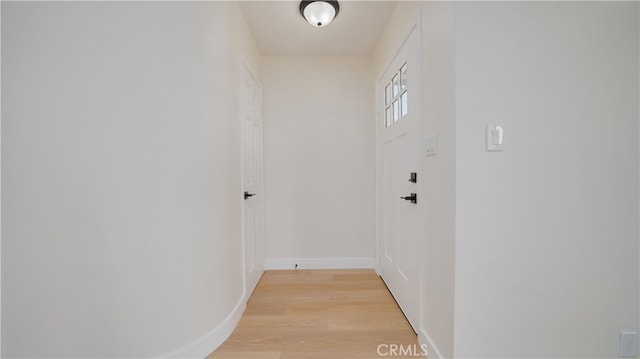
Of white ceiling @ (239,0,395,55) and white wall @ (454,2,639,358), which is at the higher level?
white ceiling @ (239,0,395,55)

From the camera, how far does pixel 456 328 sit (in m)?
1.23

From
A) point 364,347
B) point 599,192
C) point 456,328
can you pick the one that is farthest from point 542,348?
point 364,347

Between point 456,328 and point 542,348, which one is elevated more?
point 456,328

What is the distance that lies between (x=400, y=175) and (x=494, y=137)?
2.91ft

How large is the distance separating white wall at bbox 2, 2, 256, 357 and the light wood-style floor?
530 mm

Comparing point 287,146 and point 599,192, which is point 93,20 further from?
point 599,192

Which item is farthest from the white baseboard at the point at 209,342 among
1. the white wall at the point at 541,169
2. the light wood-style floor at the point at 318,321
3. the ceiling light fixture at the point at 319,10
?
the ceiling light fixture at the point at 319,10

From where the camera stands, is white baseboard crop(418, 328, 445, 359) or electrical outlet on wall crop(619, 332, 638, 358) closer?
electrical outlet on wall crop(619, 332, 638, 358)

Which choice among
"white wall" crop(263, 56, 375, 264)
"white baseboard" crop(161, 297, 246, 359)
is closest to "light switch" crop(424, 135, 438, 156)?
"white wall" crop(263, 56, 375, 264)

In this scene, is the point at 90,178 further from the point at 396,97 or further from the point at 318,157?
the point at 396,97

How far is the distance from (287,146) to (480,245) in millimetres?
2144

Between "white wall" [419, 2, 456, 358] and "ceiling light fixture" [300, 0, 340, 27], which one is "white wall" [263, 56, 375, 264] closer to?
"ceiling light fixture" [300, 0, 340, 27]

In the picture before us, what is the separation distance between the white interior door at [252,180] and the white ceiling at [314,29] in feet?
1.41

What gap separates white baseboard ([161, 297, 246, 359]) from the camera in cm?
145
